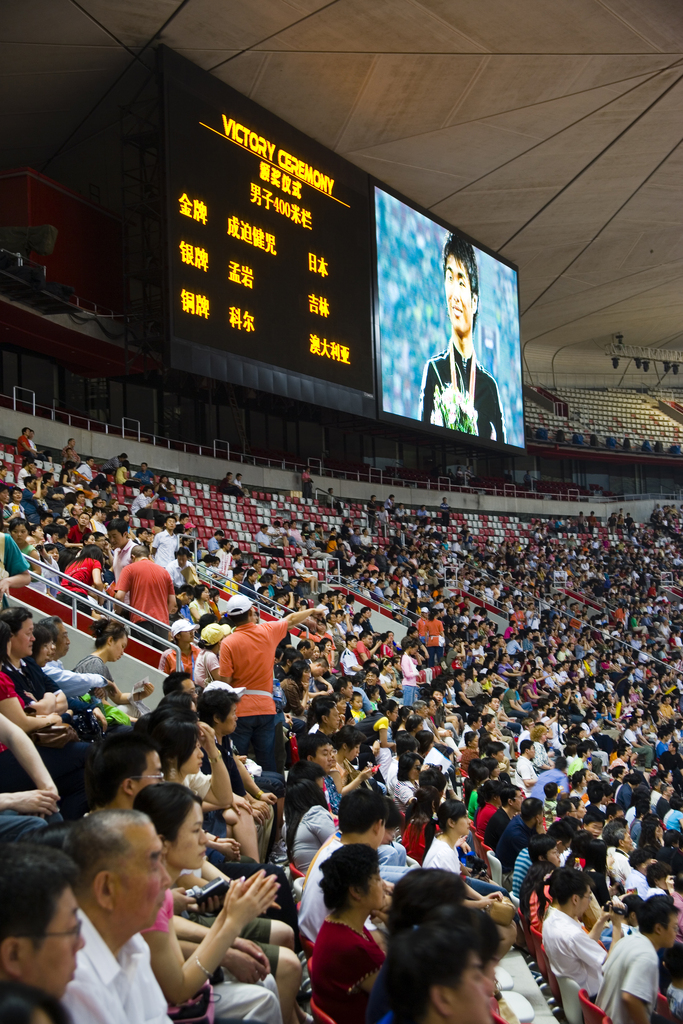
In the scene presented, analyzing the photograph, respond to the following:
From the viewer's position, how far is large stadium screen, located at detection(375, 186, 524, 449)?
19.4 m

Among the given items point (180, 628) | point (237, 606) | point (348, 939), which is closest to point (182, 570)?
point (180, 628)

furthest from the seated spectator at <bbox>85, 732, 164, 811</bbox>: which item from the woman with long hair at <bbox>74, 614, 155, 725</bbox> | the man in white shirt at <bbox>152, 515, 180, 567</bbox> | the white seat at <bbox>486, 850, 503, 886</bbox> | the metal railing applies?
the man in white shirt at <bbox>152, 515, 180, 567</bbox>

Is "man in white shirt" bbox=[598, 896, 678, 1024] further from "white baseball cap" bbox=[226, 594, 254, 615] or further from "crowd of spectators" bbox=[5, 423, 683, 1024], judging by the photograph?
"white baseball cap" bbox=[226, 594, 254, 615]

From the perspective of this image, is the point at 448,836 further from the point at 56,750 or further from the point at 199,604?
the point at 199,604

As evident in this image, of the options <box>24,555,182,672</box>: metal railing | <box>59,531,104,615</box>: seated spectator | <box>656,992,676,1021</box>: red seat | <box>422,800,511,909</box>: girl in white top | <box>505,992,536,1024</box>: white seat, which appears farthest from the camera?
<box>59,531,104,615</box>: seated spectator

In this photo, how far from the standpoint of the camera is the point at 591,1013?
4086mm

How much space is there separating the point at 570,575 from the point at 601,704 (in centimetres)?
944

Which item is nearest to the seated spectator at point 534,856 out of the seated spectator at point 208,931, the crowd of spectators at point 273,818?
the crowd of spectators at point 273,818

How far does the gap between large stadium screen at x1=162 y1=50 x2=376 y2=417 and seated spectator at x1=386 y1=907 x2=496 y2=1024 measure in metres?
12.8

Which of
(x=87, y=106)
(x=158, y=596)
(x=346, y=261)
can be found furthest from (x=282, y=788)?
(x=87, y=106)

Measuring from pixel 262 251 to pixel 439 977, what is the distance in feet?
50.0

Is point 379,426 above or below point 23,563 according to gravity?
above

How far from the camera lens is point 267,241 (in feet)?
53.7

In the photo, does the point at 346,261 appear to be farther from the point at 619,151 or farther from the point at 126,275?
the point at 619,151
